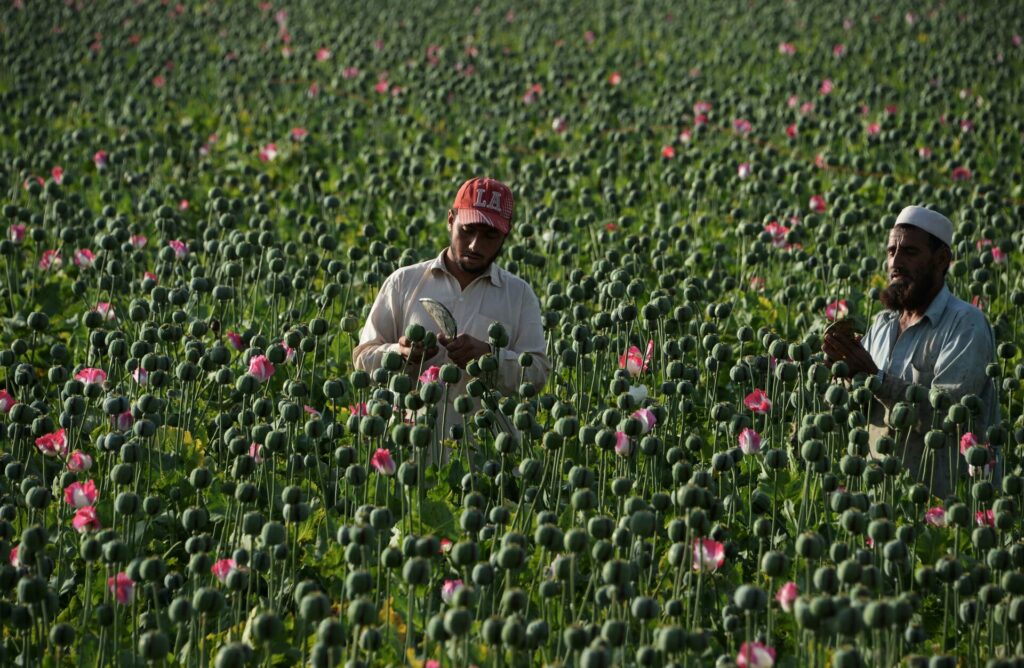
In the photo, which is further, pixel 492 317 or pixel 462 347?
pixel 492 317

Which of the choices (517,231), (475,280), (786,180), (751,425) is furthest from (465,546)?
(786,180)

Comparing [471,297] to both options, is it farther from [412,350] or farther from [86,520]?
[86,520]

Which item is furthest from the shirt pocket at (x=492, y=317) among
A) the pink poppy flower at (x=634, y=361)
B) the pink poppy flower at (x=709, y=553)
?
the pink poppy flower at (x=709, y=553)

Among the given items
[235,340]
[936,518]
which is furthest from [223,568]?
[936,518]

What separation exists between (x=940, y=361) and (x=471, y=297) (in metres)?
1.96

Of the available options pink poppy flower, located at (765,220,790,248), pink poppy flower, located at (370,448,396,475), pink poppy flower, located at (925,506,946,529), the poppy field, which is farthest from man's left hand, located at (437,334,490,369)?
pink poppy flower, located at (765,220,790,248)

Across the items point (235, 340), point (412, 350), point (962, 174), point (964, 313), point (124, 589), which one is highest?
point (962, 174)

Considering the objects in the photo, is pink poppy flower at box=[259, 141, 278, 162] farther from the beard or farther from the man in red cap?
the beard

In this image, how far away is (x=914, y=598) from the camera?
404 centimetres

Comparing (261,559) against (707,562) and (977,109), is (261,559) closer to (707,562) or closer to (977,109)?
(707,562)

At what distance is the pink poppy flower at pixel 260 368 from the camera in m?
5.41

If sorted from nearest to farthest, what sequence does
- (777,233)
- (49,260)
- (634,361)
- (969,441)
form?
1. (969,441)
2. (634,361)
3. (49,260)
4. (777,233)

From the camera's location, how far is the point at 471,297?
18.3 feet

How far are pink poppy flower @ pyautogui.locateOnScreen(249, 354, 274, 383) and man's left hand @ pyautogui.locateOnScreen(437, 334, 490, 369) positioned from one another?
745mm
